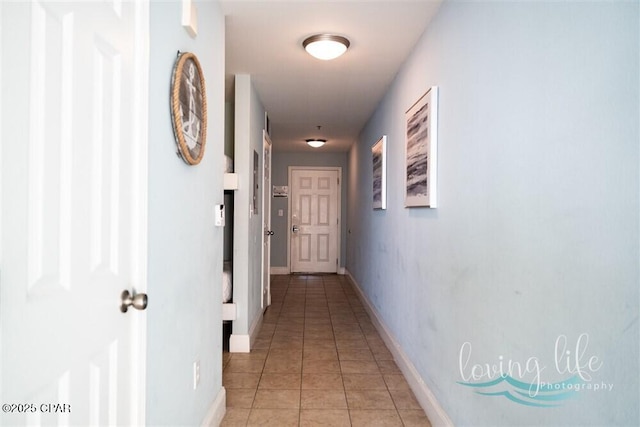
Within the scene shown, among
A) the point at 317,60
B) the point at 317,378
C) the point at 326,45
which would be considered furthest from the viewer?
the point at 317,60

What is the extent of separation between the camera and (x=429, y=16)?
2312 millimetres

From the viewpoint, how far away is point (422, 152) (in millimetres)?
2449

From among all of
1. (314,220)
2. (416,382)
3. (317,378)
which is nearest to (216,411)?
(317,378)

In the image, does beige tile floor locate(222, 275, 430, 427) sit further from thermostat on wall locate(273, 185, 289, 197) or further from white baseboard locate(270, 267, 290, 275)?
thermostat on wall locate(273, 185, 289, 197)

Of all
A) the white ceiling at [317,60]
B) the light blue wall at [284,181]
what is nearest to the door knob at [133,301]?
the white ceiling at [317,60]

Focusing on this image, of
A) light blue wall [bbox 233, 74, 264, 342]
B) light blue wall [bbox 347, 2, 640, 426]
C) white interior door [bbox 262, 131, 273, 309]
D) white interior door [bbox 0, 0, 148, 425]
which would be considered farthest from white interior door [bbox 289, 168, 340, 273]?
white interior door [bbox 0, 0, 148, 425]

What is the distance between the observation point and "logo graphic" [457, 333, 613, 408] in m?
1.03

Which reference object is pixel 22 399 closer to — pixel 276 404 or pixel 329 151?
pixel 276 404

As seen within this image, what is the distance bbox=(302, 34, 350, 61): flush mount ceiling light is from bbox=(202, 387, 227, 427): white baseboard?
7.15ft

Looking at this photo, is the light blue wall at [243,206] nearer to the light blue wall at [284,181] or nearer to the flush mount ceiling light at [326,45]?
the flush mount ceiling light at [326,45]

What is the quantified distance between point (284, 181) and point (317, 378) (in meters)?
5.24

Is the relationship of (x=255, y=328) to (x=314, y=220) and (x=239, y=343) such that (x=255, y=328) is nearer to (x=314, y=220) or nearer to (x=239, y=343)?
(x=239, y=343)

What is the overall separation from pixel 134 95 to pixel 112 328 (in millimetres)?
685

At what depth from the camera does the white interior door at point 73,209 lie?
73 centimetres
